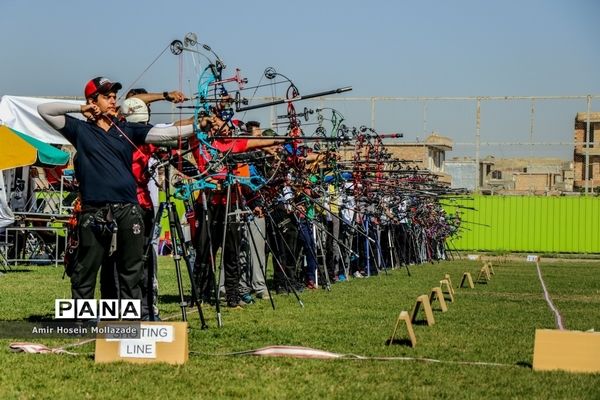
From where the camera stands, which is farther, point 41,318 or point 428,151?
point 428,151

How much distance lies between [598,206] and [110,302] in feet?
112

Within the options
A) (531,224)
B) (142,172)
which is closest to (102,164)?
(142,172)

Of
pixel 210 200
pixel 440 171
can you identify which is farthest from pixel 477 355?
pixel 440 171

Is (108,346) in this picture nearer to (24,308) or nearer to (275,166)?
(24,308)

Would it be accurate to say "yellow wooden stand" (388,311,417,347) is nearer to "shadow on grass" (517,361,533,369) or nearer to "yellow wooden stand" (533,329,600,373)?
"shadow on grass" (517,361,533,369)

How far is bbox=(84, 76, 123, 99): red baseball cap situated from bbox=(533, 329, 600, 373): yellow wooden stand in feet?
13.0

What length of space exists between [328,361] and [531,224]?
34.1 metres

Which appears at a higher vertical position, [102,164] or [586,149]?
[102,164]

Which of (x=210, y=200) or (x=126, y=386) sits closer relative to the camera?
(x=126, y=386)

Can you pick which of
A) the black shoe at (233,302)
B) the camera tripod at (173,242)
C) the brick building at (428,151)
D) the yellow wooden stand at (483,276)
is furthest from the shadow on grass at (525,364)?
the brick building at (428,151)

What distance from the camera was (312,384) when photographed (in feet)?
23.4

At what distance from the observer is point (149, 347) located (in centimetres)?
792

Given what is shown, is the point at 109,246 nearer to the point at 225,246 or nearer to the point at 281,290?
the point at 225,246

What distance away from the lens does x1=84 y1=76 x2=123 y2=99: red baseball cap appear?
9219mm
